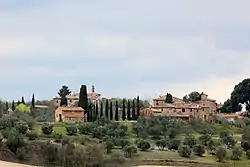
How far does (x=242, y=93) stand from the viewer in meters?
104

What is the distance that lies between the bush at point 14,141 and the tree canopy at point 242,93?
190ft

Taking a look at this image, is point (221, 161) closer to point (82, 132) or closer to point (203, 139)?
point (203, 139)

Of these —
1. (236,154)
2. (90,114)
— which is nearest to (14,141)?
(236,154)

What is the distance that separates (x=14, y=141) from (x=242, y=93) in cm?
5952

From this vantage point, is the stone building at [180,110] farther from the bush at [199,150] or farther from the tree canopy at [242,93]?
the bush at [199,150]

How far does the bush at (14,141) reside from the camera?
52.8m

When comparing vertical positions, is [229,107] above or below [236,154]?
above

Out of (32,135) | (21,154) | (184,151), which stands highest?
(32,135)

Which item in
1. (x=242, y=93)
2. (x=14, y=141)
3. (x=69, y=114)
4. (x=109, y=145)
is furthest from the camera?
(x=242, y=93)

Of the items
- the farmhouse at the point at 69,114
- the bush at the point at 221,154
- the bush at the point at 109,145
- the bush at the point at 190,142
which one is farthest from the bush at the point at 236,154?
the farmhouse at the point at 69,114

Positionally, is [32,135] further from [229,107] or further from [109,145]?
[229,107]

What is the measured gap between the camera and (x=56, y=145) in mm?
51406

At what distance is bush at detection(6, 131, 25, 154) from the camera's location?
2080 inches

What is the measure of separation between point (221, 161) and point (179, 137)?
47.6ft
